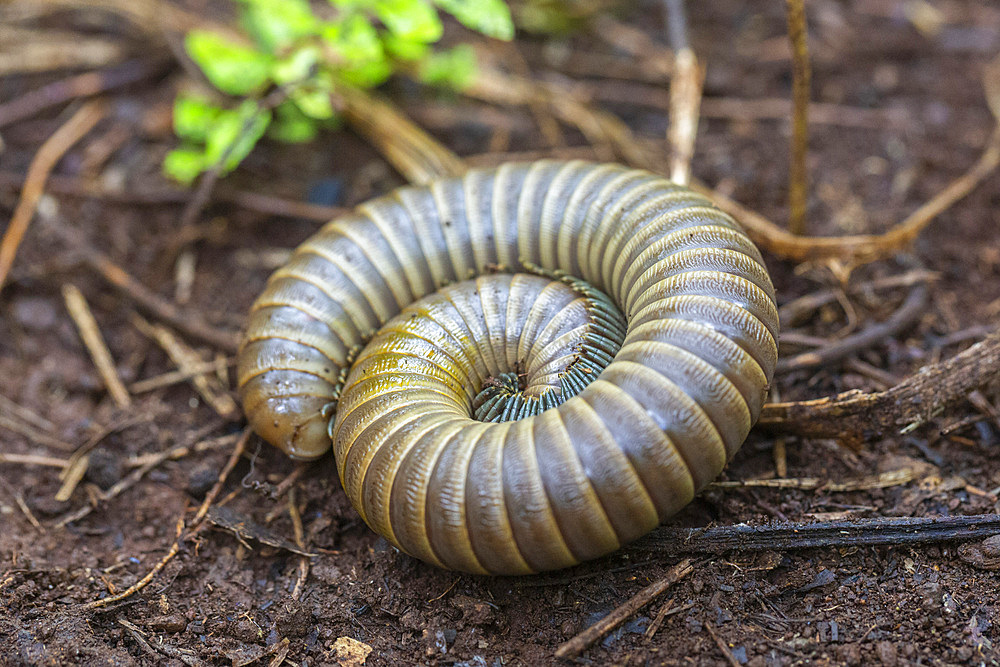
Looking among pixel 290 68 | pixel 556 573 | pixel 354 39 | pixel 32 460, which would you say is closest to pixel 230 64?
pixel 290 68

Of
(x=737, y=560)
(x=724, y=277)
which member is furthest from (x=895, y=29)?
(x=737, y=560)


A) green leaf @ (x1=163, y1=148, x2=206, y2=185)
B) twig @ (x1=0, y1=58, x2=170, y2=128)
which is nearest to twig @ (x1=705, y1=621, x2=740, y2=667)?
green leaf @ (x1=163, y1=148, x2=206, y2=185)

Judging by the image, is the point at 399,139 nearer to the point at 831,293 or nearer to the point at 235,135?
the point at 235,135

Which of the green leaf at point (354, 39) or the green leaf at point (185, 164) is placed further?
the green leaf at point (185, 164)

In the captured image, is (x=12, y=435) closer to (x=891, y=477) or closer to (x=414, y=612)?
(x=414, y=612)

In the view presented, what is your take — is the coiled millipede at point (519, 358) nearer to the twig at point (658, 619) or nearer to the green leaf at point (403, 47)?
the twig at point (658, 619)

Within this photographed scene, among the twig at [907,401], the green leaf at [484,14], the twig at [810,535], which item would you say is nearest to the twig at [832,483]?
the twig at [907,401]

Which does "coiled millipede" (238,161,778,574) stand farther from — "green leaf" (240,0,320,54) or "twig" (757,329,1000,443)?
"green leaf" (240,0,320,54)
